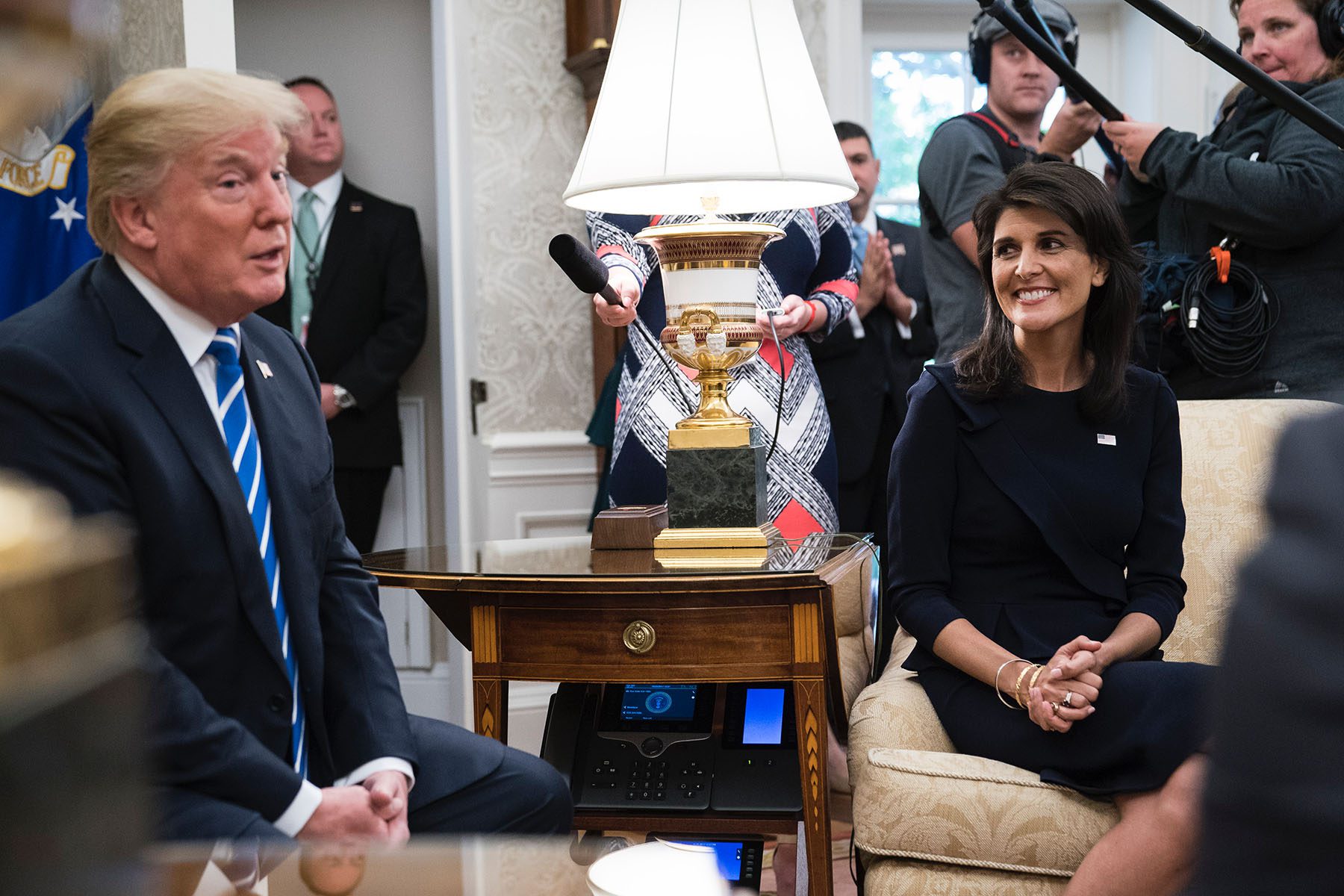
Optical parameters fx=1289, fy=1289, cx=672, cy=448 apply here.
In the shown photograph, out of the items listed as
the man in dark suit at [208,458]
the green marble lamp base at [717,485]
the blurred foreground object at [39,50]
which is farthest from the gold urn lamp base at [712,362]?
the blurred foreground object at [39,50]

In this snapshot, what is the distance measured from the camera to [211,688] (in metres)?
1.43

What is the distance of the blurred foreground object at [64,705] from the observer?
326 millimetres

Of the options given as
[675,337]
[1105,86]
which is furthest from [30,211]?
[1105,86]

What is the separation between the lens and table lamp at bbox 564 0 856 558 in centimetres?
187

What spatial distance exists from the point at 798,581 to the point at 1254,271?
1.36 m

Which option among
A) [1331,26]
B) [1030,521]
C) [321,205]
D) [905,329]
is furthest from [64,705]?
[321,205]

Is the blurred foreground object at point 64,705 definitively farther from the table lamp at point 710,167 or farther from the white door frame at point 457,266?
the white door frame at point 457,266

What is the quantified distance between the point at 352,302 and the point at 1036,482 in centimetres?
261

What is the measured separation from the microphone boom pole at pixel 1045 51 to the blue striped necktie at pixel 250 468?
136cm

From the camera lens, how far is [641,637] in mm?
1853

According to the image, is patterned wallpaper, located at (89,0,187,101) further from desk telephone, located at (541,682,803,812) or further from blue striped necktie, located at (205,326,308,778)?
desk telephone, located at (541,682,803,812)

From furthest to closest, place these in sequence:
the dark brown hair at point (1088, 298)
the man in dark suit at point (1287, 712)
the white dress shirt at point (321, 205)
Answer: the white dress shirt at point (321, 205) → the dark brown hair at point (1088, 298) → the man in dark suit at point (1287, 712)

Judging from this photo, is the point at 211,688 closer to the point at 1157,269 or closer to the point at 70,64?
the point at 70,64

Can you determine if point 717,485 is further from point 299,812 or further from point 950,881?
point 299,812
